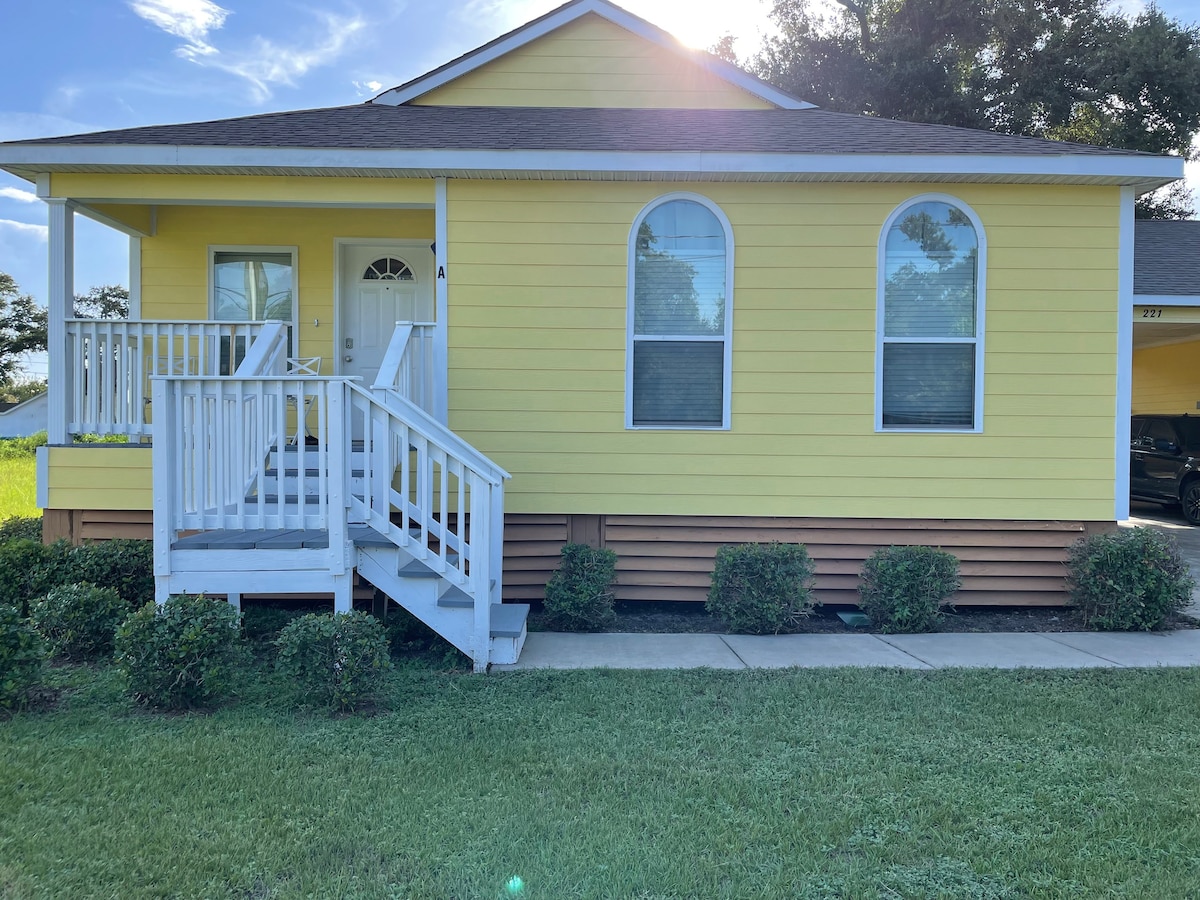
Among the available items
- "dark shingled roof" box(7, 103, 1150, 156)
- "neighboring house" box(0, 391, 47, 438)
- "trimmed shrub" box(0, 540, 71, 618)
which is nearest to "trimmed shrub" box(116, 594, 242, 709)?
"trimmed shrub" box(0, 540, 71, 618)

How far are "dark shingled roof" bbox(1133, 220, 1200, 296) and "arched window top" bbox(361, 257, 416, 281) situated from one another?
8058mm

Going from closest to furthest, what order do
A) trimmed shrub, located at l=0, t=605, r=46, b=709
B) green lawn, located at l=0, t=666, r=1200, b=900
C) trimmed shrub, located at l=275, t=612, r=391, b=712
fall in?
1. green lawn, located at l=0, t=666, r=1200, b=900
2. trimmed shrub, located at l=0, t=605, r=46, b=709
3. trimmed shrub, located at l=275, t=612, r=391, b=712

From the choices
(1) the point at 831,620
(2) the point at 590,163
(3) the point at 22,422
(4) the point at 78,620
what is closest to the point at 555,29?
(2) the point at 590,163

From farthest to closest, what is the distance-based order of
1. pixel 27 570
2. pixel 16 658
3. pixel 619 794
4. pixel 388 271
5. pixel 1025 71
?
1. pixel 1025 71
2. pixel 388 271
3. pixel 27 570
4. pixel 16 658
5. pixel 619 794

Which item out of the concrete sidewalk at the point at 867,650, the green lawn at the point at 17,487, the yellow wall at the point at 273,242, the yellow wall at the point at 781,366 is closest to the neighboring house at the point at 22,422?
the green lawn at the point at 17,487

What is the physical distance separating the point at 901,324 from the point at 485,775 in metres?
4.61

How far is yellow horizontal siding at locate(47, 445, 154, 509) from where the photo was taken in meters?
5.68

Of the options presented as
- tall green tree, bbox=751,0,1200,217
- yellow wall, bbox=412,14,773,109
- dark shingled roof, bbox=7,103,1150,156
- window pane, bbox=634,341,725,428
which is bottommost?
window pane, bbox=634,341,725,428

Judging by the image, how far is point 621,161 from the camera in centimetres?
552

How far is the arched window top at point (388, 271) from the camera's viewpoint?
7238mm

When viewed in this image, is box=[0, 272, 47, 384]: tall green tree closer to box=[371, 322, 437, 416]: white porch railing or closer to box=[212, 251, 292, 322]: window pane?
box=[212, 251, 292, 322]: window pane

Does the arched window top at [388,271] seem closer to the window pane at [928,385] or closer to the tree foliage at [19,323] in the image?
the window pane at [928,385]

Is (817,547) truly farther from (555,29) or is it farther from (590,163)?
(555,29)

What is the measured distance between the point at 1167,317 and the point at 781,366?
5944 millimetres
